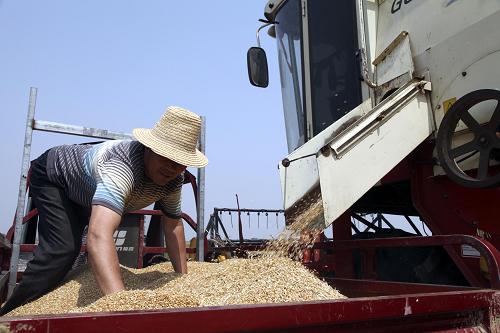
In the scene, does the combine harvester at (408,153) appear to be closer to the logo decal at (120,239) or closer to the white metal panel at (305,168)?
the white metal panel at (305,168)

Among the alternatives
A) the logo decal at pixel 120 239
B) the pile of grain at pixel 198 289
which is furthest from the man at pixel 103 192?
the logo decal at pixel 120 239

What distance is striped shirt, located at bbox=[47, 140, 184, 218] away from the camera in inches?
102

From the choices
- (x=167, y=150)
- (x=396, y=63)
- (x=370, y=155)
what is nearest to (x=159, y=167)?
(x=167, y=150)

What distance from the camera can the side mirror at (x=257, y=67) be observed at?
15.4 ft

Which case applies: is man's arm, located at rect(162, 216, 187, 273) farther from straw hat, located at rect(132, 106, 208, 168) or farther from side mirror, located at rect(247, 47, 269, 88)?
side mirror, located at rect(247, 47, 269, 88)

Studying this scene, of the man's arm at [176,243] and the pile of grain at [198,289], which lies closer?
the pile of grain at [198,289]

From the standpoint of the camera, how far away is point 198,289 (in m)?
2.48

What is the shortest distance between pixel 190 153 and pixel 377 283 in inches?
52.2

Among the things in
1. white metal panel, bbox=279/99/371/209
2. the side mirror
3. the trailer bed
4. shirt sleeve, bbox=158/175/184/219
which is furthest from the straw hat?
the side mirror

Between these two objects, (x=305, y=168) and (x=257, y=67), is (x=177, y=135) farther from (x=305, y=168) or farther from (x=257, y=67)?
(x=257, y=67)

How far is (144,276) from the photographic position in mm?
3324

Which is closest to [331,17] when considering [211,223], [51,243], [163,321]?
[51,243]

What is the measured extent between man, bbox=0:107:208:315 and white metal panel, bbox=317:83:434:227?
0.83 metres

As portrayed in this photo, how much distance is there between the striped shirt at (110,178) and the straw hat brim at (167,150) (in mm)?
141
